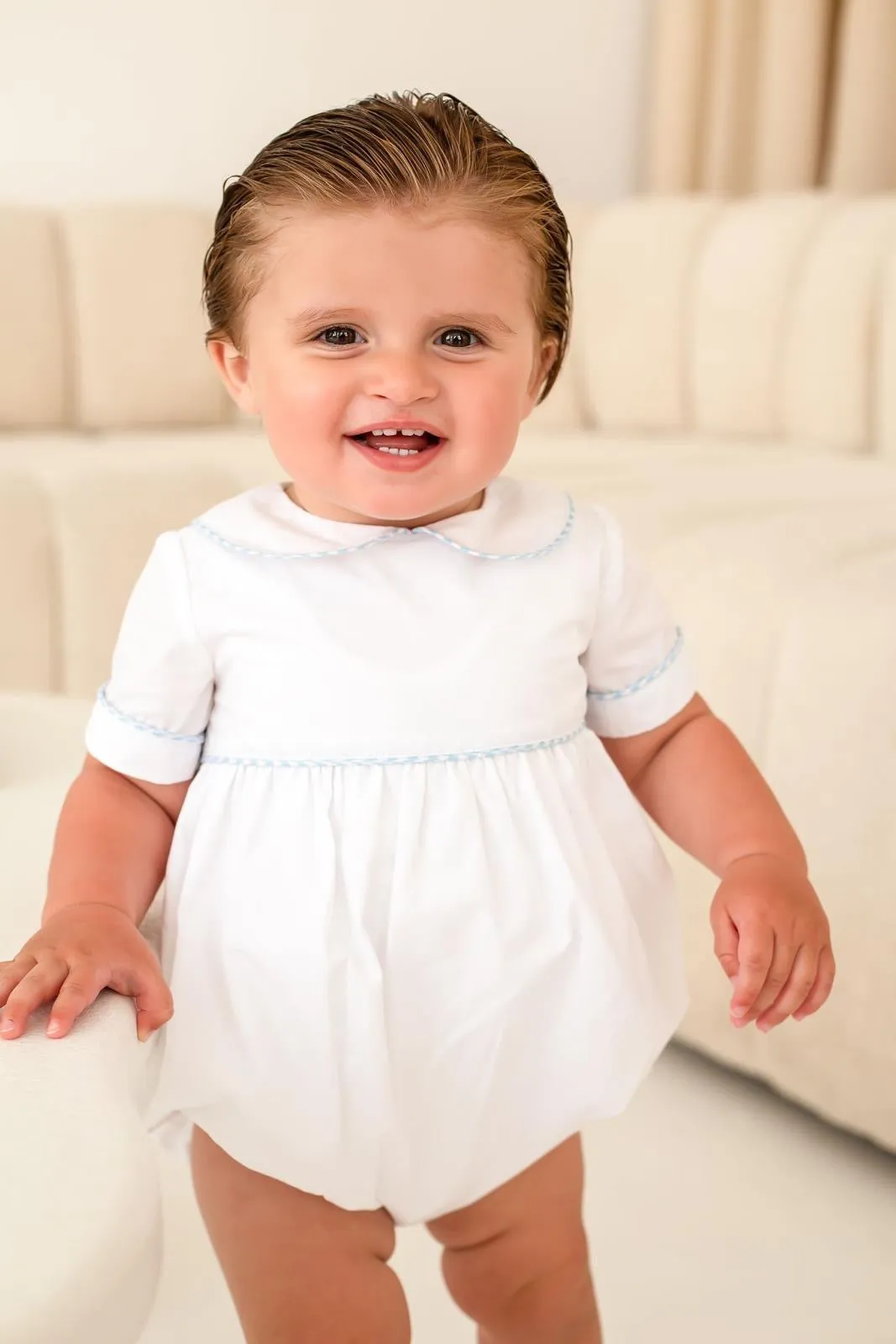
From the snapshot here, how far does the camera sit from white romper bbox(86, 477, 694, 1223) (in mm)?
712

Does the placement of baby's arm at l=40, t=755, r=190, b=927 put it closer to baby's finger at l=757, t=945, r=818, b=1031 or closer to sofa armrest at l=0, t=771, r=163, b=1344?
sofa armrest at l=0, t=771, r=163, b=1344

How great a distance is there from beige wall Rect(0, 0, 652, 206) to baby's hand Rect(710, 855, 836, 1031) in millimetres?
2256

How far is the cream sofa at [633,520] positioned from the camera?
497 mm

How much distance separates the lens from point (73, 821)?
72cm

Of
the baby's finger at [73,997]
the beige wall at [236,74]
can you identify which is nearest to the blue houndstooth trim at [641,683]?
the baby's finger at [73,997]

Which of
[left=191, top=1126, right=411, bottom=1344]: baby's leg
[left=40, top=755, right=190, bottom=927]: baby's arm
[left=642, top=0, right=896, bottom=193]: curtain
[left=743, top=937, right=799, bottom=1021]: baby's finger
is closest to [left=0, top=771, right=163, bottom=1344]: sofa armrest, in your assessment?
[left=40, top=755, right=190, bottom=927]: baby's arm

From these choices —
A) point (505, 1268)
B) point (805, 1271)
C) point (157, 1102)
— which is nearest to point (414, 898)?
point (157, 1102)

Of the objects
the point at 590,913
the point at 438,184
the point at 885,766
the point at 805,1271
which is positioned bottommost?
the point at 805,1271

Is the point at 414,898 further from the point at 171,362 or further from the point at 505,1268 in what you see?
the point at 171,362

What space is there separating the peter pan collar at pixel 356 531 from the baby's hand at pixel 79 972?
0.21m

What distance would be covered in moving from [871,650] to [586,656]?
399 millimetres

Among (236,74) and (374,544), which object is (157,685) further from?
(236,74)

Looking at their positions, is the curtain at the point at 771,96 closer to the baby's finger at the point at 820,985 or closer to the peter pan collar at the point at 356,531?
the peter pan collar at the point at 356,531

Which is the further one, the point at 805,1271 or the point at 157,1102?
the point at 805,1271
